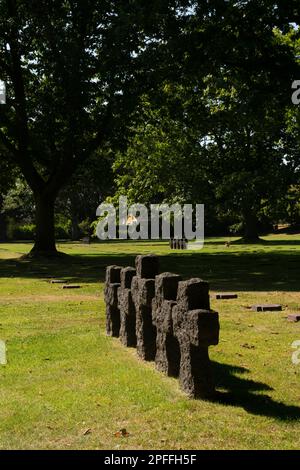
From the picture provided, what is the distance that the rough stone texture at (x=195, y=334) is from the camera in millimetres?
6145

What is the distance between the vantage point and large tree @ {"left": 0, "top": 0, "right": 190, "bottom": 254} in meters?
26.4

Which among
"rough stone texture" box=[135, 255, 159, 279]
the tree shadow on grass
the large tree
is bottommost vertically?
the tree shadow on grass

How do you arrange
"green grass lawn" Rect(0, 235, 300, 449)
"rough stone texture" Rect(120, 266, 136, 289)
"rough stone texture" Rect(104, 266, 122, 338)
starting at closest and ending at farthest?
"green grass lawn" Rect(0, 235, 300, 449), "rough stone texture" Rect(120, 266, 136, 289), "rough stone texture" Rect(104, 266, 122, 338)

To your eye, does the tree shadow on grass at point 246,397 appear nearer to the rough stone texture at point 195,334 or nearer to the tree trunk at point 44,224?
the rough stone texture at point 195,334

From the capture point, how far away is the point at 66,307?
13195 millimetres

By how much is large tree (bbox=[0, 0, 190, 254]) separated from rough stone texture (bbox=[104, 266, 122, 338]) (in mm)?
14384

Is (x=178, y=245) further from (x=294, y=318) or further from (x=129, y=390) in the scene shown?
(x=129, y=390)

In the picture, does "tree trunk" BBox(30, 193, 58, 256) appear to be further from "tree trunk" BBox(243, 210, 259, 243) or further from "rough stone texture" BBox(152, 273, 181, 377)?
"rough stone texture" BBox(152, 273, 181, 377)

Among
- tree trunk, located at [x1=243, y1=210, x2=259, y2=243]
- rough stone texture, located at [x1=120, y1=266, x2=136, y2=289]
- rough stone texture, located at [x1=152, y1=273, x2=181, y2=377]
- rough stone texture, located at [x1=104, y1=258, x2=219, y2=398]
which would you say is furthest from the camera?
tree trunk, located at [x1=243, y1=210, x2=259, y2=243]

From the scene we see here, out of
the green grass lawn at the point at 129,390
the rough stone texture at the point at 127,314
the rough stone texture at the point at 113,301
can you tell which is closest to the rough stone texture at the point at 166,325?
the green grass lawn at the point at 129,390

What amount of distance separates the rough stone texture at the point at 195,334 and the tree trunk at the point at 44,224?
86.4 ft

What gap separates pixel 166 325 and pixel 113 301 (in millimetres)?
2647

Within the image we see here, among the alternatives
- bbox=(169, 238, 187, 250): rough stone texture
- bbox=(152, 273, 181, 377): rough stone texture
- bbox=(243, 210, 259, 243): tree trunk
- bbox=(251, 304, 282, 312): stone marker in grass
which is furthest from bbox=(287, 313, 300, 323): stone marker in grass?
bbox=(243, 210, 259, 243): tree trunk

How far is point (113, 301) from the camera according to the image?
957 cm
